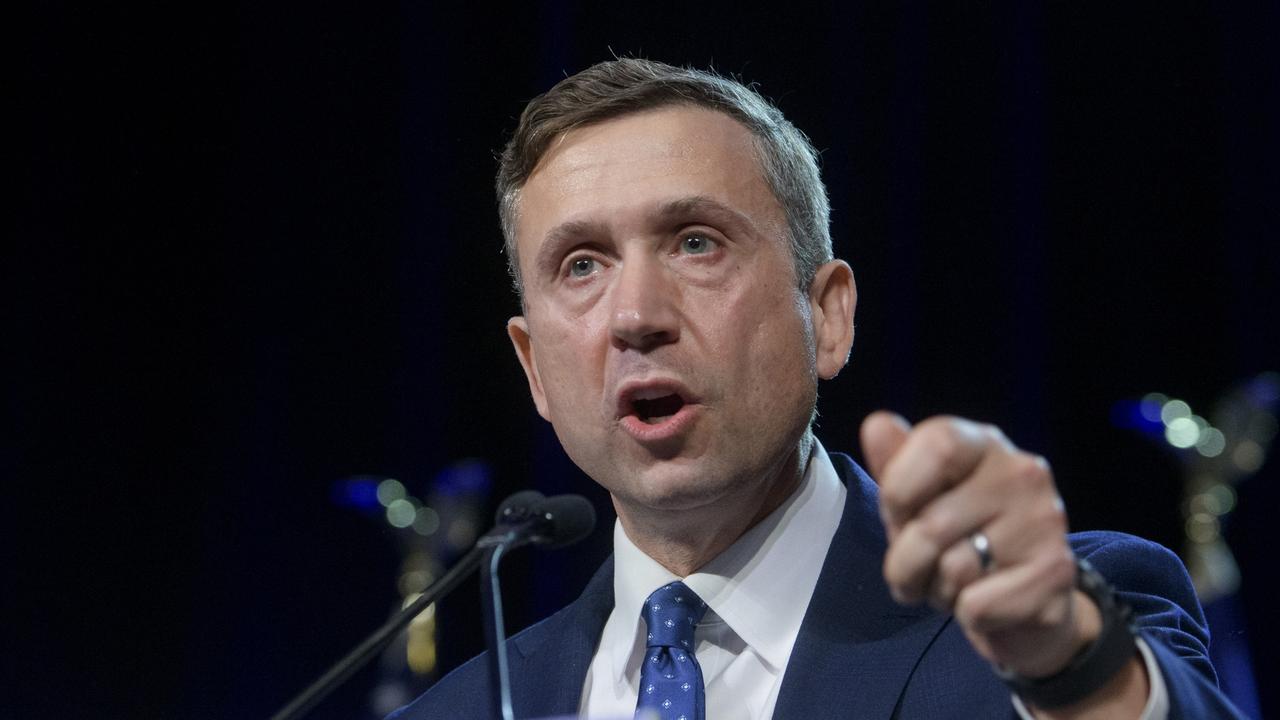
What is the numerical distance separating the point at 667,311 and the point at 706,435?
17 cm

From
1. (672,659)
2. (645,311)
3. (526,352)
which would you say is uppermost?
(645,311)

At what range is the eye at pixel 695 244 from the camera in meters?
1.76

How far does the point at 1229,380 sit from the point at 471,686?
3.64m

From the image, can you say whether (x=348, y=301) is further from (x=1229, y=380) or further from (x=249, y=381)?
(x=1229, y=380)

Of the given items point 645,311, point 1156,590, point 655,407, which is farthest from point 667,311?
point 1156,590

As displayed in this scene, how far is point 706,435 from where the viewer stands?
65.2 inches

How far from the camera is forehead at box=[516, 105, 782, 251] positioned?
5.80 ft

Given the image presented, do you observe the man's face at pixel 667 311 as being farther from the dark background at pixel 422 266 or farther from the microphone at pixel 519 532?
the dark background at pixel 422 266

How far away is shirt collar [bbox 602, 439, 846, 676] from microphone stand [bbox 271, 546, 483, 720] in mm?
456

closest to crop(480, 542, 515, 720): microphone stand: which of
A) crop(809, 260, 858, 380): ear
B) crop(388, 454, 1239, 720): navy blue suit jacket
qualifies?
crop(388, 454, 1239, 720): navy blue suit jacket

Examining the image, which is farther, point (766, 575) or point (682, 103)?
point (682, 103)

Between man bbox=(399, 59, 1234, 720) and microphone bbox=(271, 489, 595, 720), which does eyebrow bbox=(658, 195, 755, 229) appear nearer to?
man bbox=(399, 59, 1234, 720)

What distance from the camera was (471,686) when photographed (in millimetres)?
2008

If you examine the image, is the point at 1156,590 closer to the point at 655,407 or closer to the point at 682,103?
the point at 655,407
